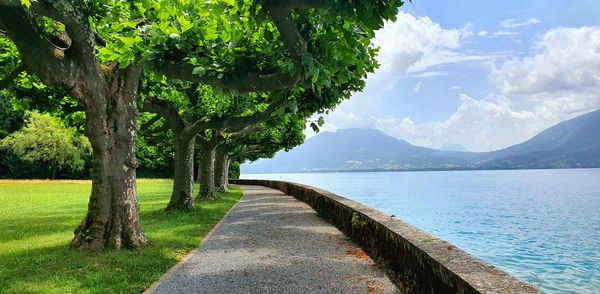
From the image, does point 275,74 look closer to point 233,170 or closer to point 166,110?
point 166,110

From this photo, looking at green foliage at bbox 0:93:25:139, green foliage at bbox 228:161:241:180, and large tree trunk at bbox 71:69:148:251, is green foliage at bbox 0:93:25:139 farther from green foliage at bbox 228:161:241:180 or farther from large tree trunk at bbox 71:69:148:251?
large tree trunk at bbox 71:69:148:251

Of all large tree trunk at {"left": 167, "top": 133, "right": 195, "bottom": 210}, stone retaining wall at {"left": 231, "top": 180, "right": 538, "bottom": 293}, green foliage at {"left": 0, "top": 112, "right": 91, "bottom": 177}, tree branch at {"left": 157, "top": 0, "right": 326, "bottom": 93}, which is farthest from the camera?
green foliage at {"left": 0, "top": 112, "right": 91, "bottom": 177}

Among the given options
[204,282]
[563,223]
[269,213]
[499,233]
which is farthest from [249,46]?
[563,223]

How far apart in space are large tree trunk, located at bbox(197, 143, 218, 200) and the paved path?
1326cm

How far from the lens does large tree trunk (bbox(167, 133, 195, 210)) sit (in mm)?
20172

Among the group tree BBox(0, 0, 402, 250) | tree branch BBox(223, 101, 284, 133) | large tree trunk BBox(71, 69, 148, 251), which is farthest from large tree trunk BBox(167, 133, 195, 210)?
large tree trunk BBox(71, 69, 148, 251)

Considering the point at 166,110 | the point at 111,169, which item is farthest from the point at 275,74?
the point at 166,110

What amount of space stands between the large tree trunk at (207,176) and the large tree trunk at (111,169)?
55.9 feet

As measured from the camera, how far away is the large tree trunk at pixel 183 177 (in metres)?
20.2

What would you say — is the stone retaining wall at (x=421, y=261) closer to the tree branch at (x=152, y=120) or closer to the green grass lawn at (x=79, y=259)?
the green grass lawn at (x=79, y=259)

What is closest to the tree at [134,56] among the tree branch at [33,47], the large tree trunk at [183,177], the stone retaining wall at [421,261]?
the tree branch at [33,47]

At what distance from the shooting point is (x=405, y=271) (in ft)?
25.1

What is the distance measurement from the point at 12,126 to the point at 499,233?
225 feet

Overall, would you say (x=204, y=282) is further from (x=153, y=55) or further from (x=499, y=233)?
(x=499, y=233)
